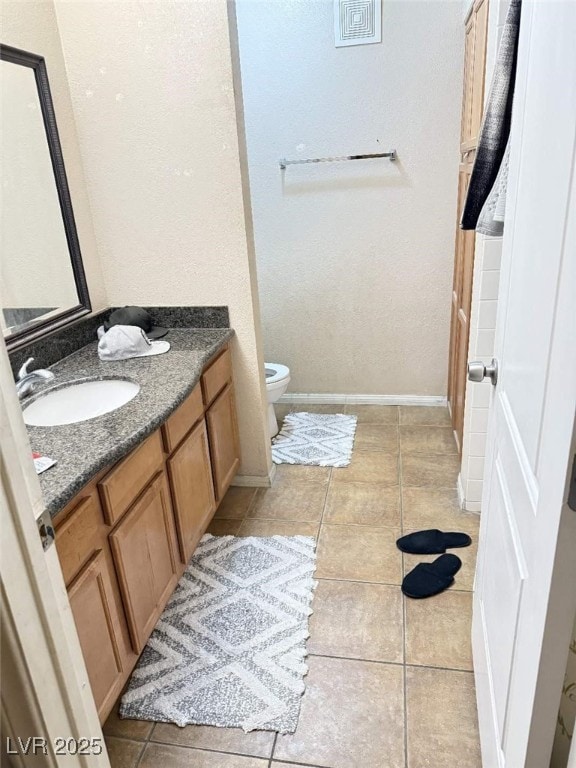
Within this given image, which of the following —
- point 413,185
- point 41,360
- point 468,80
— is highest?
point 468,80

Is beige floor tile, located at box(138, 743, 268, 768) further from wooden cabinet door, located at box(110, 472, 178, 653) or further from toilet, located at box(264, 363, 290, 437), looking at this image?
toilet, located at box(264, 363, 290, 437)

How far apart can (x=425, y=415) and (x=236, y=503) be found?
141cm

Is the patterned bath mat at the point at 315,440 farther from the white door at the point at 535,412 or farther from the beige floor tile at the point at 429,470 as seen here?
the white door at the point at 535,412

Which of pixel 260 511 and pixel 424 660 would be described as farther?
pixel 260 511

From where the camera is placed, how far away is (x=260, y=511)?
2477mm

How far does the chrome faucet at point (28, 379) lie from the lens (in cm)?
170

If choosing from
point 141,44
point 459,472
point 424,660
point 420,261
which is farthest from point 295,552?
point 141,44

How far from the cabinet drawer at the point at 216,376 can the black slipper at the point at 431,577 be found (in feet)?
3.38

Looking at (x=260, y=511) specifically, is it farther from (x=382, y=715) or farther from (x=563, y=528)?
(x=563, y=528)

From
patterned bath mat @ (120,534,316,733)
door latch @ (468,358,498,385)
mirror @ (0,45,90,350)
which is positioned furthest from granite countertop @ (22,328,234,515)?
door latch @ (468,358,498,385)

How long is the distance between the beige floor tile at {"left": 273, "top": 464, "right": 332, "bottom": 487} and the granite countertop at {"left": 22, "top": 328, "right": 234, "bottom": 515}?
0.82m

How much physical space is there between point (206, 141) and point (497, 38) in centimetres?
110

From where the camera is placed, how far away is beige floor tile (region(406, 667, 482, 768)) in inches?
54.4

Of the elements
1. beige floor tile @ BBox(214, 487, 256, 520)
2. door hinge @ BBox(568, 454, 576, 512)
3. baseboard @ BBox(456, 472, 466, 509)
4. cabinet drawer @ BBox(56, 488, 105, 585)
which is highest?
door hinge @ BBox(568, 454, 576, 512)
